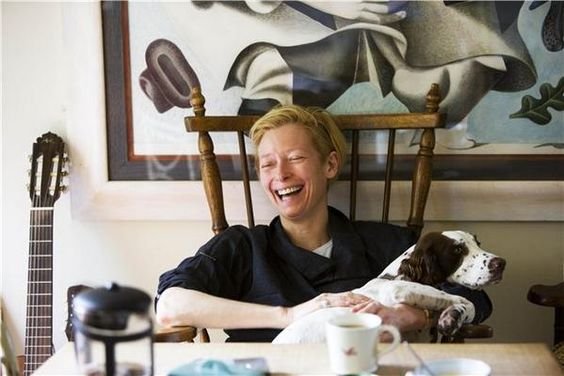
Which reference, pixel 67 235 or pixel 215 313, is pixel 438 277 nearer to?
pixel 215 313

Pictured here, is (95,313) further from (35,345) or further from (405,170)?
(405,170)

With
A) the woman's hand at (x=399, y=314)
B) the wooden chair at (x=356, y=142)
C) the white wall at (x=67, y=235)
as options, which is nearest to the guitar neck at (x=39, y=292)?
the white wall at (x=67, y=235)

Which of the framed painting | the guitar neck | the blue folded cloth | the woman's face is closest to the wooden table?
the blue folded cloth

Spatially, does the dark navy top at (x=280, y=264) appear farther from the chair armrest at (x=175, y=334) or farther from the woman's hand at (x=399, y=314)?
the woman's hand at (x=399, y=314)

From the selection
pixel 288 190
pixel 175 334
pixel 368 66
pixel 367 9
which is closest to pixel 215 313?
pixel 175 334

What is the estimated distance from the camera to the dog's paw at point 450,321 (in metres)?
1.68

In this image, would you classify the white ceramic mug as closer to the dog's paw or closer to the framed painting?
the dog's paw

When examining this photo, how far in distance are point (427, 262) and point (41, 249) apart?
111cm

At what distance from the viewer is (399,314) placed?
169 cm

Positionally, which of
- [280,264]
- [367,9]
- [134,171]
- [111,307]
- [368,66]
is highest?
[367,9]

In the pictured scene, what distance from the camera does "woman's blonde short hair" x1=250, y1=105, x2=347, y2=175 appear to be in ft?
6.78

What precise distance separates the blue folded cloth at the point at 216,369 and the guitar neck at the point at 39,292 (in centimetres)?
102

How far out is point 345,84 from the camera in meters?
2.24

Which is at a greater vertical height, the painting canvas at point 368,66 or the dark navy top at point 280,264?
the painting canvas at point 368,66
